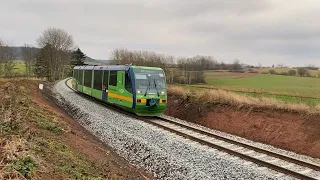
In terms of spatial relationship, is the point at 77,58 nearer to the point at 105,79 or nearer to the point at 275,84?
the point at 275,84

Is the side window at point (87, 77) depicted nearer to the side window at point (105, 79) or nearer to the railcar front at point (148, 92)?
the side window at point (105, 79)

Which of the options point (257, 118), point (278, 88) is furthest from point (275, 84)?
point (257, 118)

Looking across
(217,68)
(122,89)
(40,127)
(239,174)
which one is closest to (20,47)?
(217,68)

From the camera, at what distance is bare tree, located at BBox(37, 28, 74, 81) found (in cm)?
7119

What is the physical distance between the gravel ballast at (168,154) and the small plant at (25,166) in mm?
4436

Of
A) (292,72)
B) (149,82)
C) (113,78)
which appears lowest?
(149,82)

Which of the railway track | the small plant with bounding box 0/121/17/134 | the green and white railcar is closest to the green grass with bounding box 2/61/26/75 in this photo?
the green and white railcar

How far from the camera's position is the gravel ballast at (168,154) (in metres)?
9.55

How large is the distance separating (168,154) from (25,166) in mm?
6163

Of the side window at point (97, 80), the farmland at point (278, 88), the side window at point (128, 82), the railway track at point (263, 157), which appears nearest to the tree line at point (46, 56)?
the farmland at point (278, 88)

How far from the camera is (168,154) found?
11438mm

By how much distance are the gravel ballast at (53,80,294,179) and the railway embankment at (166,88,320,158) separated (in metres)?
4.40

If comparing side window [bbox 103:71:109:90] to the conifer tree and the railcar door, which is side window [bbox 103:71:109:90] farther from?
the conifer tree

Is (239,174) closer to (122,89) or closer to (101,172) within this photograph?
(101,172)
